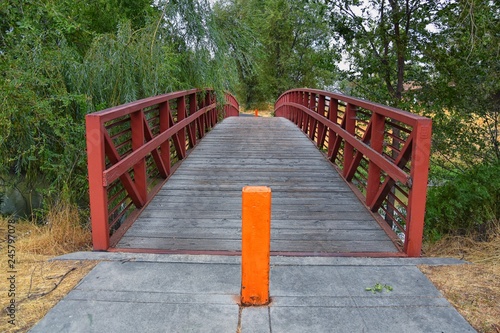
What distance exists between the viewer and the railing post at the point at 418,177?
407cm

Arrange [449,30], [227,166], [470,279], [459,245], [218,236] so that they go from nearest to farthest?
[470,279] < [218,236] < [459,245] < [227,166] < [449,30]

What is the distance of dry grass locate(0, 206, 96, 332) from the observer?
3143 mm

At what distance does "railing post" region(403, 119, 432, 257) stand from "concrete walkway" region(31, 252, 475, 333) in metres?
0.30

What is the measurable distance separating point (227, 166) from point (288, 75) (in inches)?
1232

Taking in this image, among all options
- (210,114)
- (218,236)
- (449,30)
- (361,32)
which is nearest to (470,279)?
(218,236)

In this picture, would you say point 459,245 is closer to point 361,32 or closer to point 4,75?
point 4,75

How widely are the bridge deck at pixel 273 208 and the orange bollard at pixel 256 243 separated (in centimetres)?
121

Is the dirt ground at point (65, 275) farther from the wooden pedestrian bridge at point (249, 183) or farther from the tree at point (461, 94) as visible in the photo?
the tree at point (461, 94)

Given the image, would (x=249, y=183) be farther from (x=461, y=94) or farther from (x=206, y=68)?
(x=461, y=94)

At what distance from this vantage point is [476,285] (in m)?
3.55

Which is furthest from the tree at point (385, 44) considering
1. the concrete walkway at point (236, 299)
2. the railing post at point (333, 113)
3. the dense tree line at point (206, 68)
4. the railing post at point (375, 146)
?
the concrete walkway at point (236, 299)

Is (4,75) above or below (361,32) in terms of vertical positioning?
below

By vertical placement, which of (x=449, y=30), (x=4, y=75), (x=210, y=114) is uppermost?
(x=449, y=30)

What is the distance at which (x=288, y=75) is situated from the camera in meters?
37.9
